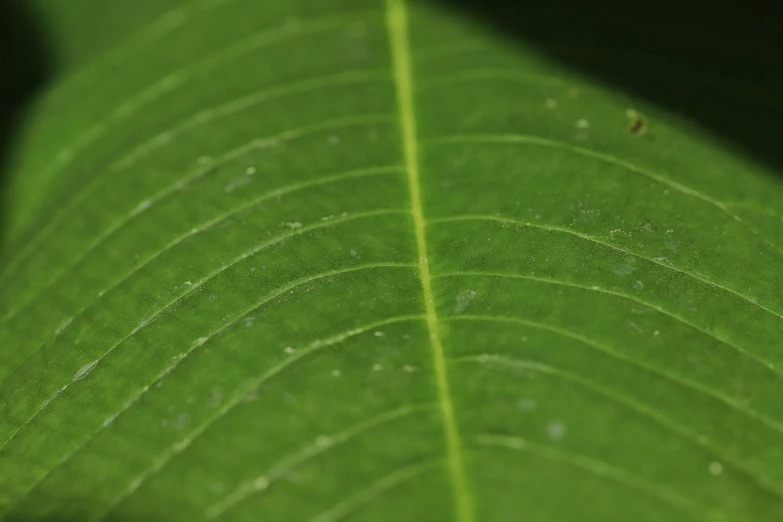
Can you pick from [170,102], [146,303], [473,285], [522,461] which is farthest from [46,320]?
[522,461]

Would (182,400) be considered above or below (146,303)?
below

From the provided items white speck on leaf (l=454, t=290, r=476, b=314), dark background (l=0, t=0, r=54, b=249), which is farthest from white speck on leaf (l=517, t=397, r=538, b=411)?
dark background (l=0, t=0, r=54, b=249)

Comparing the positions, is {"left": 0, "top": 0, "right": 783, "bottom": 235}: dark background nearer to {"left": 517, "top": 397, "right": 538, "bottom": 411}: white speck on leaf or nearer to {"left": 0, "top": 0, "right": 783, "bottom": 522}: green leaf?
{"left": 0, "top": 0, "right": 783, "bottom": 522}: green leaf

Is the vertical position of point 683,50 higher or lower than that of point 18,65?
lower

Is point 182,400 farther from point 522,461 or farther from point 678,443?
point 678,443

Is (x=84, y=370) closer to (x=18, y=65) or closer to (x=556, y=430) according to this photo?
(x=556, y=430)

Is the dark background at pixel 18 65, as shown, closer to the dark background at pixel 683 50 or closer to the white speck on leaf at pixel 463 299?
the dark background at pixel 683 50

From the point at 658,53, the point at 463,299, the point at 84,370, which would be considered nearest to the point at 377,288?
the point at 463,299
